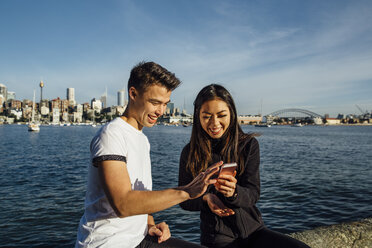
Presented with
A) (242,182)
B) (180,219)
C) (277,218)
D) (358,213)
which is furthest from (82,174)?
(242,182)

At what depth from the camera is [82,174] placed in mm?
19141

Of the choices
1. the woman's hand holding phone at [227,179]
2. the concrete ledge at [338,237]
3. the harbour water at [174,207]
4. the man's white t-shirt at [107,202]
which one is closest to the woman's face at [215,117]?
the woman's hand holding phone at [227,179]

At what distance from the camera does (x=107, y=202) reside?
209cm

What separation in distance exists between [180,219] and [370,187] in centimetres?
1217

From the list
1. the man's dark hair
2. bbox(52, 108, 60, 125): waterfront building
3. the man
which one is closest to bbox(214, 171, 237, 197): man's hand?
the man

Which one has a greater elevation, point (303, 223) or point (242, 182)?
point (242, 182)

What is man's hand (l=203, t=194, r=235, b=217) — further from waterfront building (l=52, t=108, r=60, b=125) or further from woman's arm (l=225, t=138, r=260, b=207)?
→ waterfront building (l=52, t=108, r=60, b=125)

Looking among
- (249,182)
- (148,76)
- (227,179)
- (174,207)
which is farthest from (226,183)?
(174,207)

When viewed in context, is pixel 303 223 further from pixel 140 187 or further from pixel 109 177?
pixel 109 177

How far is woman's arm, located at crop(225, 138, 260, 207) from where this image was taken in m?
2.76

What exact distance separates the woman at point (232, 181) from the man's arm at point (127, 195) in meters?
0.80

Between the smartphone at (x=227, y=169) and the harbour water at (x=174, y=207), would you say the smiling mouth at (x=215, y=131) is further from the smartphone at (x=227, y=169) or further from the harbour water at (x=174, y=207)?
the harbour water at (x=174, y=207)

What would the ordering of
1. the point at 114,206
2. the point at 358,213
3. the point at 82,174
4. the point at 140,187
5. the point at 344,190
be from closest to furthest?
the point at 114,206 < the point at 140,187 < the point at 358,213 < the point at 344,190 < the point at 82,174

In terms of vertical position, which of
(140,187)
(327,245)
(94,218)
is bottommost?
(327,245)
